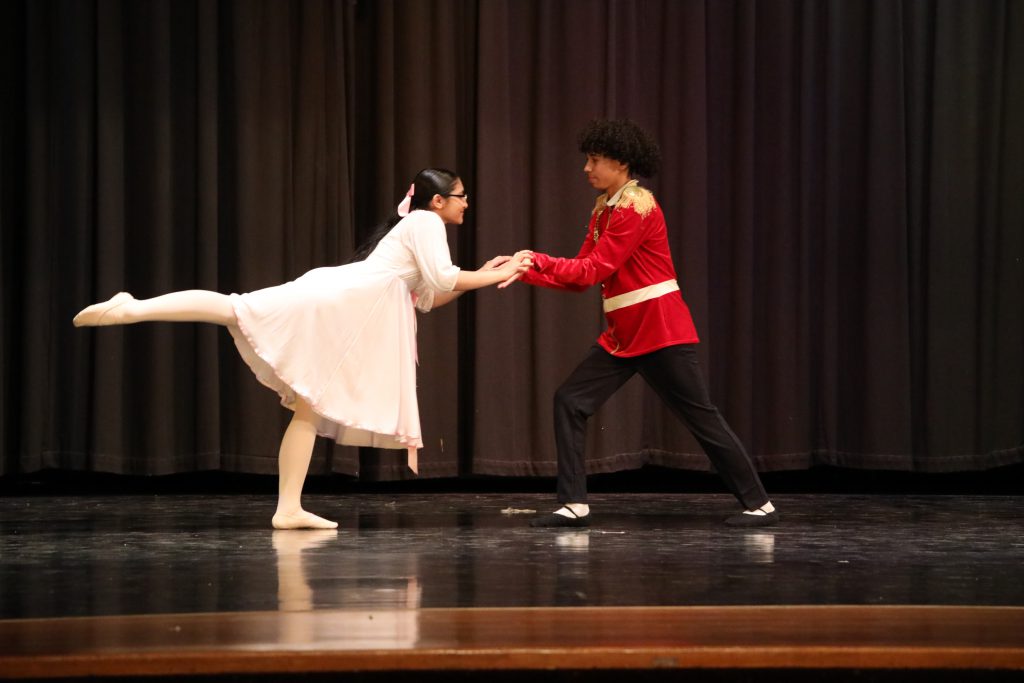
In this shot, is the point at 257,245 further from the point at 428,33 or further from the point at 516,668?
the point at 516,668

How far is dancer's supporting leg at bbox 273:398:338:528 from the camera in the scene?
3.64m

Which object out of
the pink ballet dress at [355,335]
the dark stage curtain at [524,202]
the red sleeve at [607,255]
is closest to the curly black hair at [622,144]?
the red sleeve at [607,255]

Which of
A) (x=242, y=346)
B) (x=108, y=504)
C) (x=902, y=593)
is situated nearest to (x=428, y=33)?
(x=242, y=346)

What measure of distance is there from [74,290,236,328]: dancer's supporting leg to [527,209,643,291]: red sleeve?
3.73 feet

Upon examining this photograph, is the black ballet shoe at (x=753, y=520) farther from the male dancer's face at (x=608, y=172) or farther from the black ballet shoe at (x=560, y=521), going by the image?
the male dancer's face at (x=608, y=172)

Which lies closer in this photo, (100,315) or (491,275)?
(100,315)

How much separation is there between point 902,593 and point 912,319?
2.79 metres

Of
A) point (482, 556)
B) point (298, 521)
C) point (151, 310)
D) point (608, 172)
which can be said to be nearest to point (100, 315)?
point (151, 310)

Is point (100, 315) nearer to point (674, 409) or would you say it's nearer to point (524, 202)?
point (674, 409)

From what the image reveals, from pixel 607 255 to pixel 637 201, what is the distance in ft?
0.72

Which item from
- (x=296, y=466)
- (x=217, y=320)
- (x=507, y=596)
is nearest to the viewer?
(x=507, y=596)

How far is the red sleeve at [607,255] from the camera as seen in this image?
370cm

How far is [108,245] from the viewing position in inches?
184

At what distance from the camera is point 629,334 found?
3.77 meters
